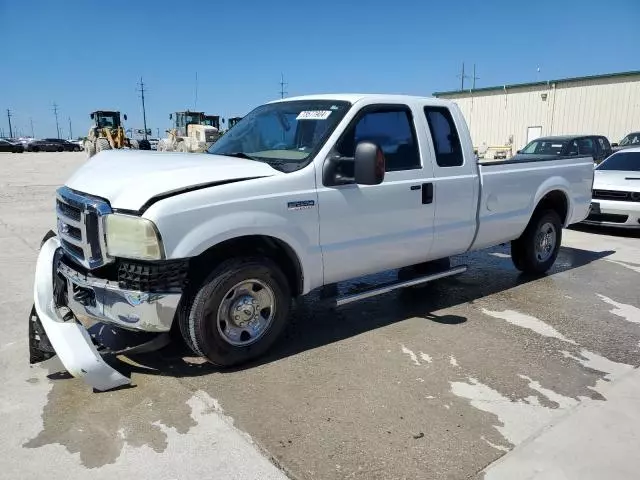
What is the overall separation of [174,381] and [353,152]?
86.4 inches

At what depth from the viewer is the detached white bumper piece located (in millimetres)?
3338

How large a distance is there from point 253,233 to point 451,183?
84.7 inches

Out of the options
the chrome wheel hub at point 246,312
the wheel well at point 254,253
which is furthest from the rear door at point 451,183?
the chrome wheel hub at point 246,312

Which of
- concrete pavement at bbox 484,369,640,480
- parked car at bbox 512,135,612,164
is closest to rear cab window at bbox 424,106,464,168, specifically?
concrete pavement at bbox 484,369,640,480

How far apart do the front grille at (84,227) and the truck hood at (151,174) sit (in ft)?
0.24

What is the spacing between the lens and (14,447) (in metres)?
2.89

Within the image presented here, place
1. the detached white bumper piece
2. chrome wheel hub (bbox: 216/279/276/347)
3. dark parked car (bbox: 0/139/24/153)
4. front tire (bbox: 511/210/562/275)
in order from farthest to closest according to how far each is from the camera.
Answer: dark parked car (bbox: 0/139/24/153) → front tire (bbox: 511/210/562/275) → chrome wheel hub (bbox: 216/279/276/347) → the detached white bumper piece

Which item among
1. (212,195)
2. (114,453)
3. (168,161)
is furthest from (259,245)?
(114,453)

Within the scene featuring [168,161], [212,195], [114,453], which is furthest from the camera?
[168,161]

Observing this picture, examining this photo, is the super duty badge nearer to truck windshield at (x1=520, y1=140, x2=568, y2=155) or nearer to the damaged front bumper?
the damaged front bumper

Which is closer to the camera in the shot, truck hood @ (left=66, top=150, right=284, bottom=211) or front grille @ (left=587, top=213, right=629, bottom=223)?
truck hood @ (left=66, top=150, right=284, bottom=211)

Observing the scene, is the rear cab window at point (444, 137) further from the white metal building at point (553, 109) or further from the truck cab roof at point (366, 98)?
the white metal building at point (553, 109)

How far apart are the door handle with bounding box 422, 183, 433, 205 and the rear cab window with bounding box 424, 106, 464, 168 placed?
0.92 feet

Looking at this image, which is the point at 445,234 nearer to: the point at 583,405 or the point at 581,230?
the point at 583,405
